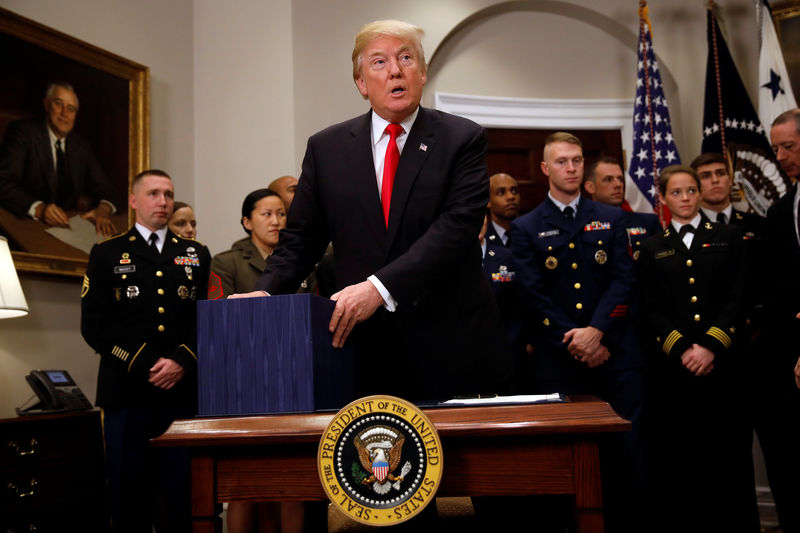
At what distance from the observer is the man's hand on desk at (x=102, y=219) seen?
4.46m

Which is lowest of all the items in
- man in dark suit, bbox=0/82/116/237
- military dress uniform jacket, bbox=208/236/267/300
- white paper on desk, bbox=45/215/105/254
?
military dress uniform jacket, bbox=208/236/267/300

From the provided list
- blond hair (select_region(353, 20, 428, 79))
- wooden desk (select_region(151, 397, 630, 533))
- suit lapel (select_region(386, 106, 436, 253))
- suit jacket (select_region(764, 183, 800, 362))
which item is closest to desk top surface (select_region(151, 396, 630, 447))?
wooden desk (select_region(151, 397, 630, 533))

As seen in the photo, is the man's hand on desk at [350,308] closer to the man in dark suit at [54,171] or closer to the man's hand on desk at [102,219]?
the man in dark suit at [54,171]

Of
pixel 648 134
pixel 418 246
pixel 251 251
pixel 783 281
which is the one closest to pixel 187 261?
pixel 251 251

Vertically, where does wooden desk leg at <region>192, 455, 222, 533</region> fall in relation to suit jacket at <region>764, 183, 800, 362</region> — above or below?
below

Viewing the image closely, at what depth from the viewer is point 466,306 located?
5.76 feet

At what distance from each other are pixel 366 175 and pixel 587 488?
0.88 meters

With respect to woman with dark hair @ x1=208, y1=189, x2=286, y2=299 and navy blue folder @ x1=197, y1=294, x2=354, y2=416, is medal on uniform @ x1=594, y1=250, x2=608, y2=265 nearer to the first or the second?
woman with dark hair @ x1=208, y1=189, x2=286, y2=299

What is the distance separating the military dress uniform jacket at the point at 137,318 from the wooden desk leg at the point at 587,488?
2.47m

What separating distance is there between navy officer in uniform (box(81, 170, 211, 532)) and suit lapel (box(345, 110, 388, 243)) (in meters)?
1.89

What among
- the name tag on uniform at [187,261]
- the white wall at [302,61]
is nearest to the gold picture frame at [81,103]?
the white wall at [302,61]

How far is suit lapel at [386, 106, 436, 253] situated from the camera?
67.6 inches

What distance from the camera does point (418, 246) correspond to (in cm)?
163

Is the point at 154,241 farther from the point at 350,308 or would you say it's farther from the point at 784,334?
the point at 784,334
